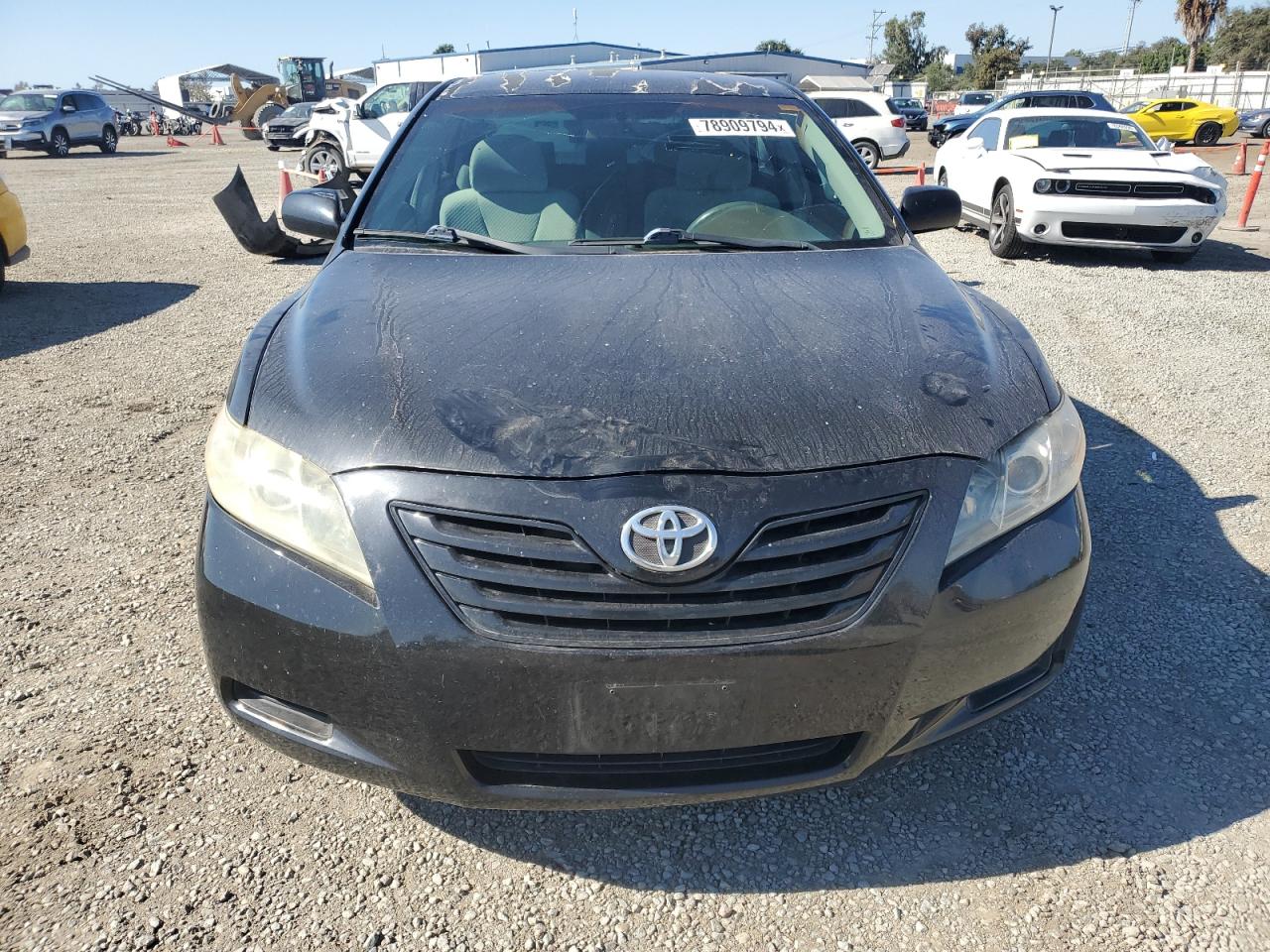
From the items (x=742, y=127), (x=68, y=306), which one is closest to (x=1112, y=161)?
(x=742, y=127)

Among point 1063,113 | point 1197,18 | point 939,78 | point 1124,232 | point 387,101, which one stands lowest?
point 1124,232

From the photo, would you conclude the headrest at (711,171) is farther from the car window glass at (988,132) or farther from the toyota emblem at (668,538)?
the car window glass at (988,132)

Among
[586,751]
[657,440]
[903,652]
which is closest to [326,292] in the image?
[657,440]

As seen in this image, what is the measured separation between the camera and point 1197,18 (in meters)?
55.8

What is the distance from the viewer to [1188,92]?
1660 inches

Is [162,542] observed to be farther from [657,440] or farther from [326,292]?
[657,440]

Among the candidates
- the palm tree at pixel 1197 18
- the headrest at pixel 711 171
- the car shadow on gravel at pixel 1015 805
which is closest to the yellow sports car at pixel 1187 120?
the headrest at pixel 711 171

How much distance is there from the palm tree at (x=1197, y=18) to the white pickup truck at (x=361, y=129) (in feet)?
182

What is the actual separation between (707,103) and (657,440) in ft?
6.71

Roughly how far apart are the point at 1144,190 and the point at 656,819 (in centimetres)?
828

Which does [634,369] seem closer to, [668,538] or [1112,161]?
[668,538]

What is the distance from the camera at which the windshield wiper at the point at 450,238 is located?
266cm

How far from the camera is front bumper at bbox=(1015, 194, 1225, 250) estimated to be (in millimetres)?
8070

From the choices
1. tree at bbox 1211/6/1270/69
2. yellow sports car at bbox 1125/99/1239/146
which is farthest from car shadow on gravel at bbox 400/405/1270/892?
tree at bbox 1211/6/1270/69
